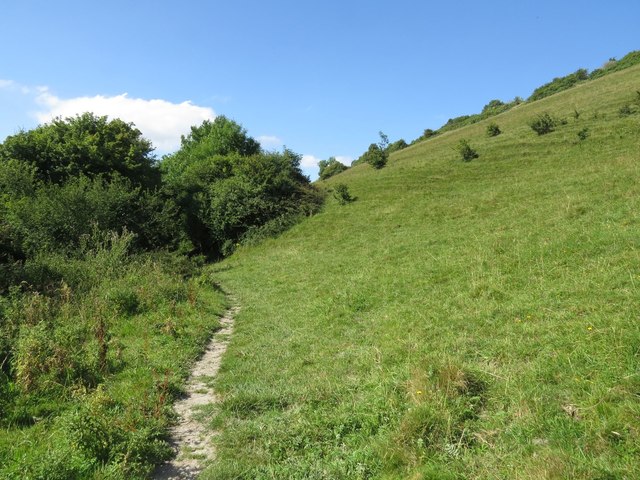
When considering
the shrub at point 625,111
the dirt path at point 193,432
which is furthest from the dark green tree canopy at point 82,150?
the shrub at point 625,111

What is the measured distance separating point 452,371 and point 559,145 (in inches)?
1063

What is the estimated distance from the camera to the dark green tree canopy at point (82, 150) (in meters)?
24.7

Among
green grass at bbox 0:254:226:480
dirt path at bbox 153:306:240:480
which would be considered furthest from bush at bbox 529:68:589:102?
dirt path at bbox 153:306:240:480

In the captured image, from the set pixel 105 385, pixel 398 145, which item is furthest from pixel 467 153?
pixel 398 145

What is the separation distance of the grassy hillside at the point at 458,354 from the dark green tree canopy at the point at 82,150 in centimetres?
1503

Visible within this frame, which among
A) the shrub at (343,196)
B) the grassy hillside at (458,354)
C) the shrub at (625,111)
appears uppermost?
the shrub at (343,196)

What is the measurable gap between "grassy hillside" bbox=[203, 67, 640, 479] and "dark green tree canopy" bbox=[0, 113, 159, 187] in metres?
15.0

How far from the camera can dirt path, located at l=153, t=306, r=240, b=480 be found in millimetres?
4848

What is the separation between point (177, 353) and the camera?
8.65 metres

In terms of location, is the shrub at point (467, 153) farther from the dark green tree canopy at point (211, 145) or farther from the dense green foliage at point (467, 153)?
the dark green tree canopy at point (211, 145)

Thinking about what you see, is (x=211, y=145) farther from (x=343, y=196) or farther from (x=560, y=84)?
(x=560, y=84)

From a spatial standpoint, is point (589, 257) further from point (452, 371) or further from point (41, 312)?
point (41, 312)

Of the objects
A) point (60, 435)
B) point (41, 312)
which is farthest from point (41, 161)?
point (60, 435)

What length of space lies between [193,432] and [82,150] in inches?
976
